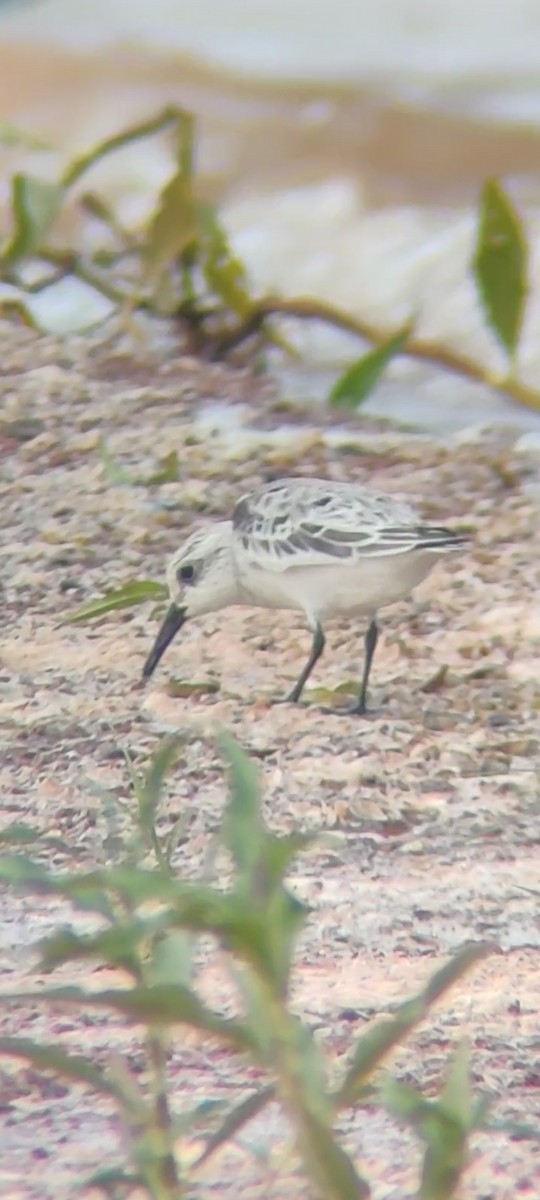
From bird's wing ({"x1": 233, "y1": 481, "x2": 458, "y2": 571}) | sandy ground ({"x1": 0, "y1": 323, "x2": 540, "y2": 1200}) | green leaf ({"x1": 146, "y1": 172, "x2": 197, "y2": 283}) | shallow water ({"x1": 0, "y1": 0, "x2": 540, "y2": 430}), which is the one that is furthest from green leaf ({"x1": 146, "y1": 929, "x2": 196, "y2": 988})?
shallow water ({"x1": 0, "y1": 0, "x2": 540, "y2": 430})

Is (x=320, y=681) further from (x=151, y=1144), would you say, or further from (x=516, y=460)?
(x=151, y=1144)

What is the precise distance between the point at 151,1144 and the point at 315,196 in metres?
2.45

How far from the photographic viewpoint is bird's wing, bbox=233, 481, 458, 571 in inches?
54.9

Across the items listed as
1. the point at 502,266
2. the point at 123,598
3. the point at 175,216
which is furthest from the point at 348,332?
the point at 123,598

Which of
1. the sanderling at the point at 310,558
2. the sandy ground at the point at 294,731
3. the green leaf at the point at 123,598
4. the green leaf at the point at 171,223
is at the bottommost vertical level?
the sandy ground at the point at 294,731

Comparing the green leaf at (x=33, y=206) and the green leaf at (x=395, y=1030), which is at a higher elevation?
the green leaf at (x=33, y=206)

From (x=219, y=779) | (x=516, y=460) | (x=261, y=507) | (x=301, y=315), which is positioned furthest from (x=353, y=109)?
(x=219, y=779)

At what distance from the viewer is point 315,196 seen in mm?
2998

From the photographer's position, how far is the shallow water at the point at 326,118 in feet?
9.29

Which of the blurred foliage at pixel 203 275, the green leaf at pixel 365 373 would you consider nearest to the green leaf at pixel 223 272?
the blurred foliage at pixel 203 275

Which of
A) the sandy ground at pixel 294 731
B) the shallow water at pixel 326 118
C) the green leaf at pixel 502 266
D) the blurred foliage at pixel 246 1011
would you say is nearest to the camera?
the blurred foliage at pixel 246 1011

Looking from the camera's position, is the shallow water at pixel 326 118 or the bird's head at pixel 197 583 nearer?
the bird's head at pixel 197 583

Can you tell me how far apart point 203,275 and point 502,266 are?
518 millimetres

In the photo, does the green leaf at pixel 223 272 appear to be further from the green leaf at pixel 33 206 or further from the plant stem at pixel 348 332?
the green leaf at pixel 33 206
